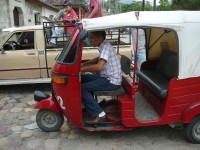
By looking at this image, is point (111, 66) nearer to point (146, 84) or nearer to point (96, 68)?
point (96, 68)

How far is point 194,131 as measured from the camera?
183 inches

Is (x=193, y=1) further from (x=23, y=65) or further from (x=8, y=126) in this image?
(x=8, y=126)

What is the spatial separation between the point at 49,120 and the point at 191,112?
2.32m

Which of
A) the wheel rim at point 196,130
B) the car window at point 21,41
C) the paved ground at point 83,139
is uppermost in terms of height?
the car window at point 21,41

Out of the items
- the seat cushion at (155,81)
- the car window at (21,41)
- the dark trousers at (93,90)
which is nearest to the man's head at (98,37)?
the dark trousers at (93,90)

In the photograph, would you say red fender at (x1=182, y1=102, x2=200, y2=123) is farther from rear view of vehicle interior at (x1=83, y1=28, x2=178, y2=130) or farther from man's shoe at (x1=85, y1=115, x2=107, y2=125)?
man's shoe at (x1=85, y1=115, x2=107, y2=125)

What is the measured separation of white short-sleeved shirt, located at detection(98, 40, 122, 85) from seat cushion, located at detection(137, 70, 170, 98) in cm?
59

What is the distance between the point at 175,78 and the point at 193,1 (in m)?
11.9

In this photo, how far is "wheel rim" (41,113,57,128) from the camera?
505 cm

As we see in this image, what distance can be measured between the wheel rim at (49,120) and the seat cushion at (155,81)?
172 centimetres

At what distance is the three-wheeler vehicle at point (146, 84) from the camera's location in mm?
4262

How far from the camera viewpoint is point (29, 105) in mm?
6793

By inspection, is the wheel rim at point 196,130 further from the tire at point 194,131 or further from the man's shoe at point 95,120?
the man's shoe at point 95,120

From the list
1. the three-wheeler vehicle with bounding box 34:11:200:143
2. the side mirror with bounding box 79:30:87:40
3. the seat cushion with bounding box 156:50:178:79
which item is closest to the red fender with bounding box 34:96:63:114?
the three-wheeler vehicle with bounding box 34:11:200:143
